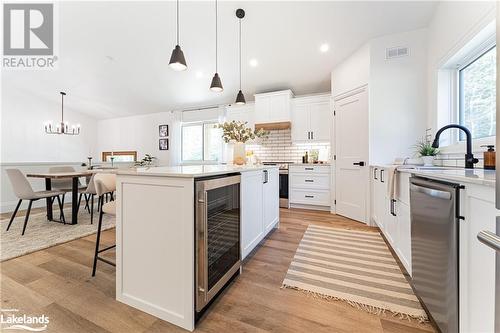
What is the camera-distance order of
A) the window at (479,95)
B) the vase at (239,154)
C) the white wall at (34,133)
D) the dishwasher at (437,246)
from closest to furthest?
the dishwasher at (437,246) < the window at (479,95) < the vase at (239,154) < the white wall at (34,133)

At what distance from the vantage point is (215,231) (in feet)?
5.02

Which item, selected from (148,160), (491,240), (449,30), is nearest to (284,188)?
(449,30)

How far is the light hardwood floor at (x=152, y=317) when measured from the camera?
1.25 metres

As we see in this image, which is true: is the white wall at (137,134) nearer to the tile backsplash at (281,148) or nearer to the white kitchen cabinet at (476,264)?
the tile backsplash at (281,148)

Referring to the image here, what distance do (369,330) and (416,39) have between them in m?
3.66

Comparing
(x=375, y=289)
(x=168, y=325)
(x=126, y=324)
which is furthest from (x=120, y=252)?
(x=375, y=289)

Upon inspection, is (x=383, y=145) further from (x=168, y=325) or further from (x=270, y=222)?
(x=168, y=325)

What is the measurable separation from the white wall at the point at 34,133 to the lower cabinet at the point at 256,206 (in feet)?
24.7

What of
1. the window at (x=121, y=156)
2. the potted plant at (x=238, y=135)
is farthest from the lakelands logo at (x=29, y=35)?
the potted plant at (x=238, y=135)

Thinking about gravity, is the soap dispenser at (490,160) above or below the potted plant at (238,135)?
below

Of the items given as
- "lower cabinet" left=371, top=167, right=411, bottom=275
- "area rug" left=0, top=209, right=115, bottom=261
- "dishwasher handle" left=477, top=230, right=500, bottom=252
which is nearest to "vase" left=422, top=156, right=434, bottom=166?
"lower cabinet" left=371, top=167, right=411, bottom=275

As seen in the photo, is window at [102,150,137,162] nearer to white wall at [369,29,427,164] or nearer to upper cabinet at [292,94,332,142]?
upper cabinet at [292,94,332,142]

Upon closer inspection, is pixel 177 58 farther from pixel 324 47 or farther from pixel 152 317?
pixel 324 47

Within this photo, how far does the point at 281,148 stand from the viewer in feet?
16.3
